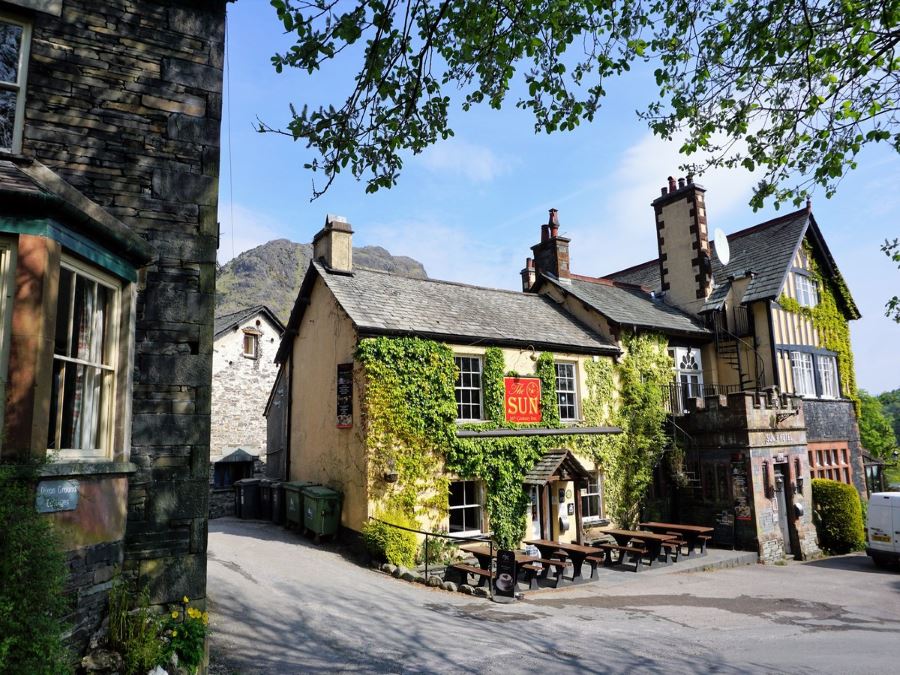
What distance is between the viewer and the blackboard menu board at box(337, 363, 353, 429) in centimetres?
1548

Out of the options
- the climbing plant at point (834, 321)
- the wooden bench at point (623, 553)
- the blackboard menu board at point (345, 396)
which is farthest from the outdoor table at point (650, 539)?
the climbing plant at point (834, 321)

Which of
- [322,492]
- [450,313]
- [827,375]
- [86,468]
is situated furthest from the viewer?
[827,375]

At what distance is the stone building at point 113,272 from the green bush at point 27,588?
648mm

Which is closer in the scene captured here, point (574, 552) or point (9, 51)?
point (9, 51)

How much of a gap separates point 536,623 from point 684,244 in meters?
17.9

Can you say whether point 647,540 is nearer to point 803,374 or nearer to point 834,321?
point 803,374

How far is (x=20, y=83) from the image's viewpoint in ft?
22.0

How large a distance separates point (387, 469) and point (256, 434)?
18634 millimetres

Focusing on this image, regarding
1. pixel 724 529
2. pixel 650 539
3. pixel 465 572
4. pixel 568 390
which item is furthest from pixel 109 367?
pixel 724 529

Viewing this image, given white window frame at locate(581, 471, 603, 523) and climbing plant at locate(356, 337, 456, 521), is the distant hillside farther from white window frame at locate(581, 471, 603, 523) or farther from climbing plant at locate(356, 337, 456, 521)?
climbing plant at locate(356, 337, 456, 521)

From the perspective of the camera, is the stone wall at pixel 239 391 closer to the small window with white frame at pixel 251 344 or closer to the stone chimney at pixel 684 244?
the small window with white frame at pixel 251 344

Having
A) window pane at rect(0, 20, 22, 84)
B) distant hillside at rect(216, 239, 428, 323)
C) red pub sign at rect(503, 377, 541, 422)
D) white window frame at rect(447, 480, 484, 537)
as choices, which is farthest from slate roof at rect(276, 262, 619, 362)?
distant hillside at rect(216, 239, 428, 323)

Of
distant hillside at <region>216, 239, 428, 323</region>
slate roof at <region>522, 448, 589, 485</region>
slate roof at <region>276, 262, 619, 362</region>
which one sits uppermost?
distant hillside at <region>216, 239, 428, 323</region>

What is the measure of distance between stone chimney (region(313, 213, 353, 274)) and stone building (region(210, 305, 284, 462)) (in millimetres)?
14145
